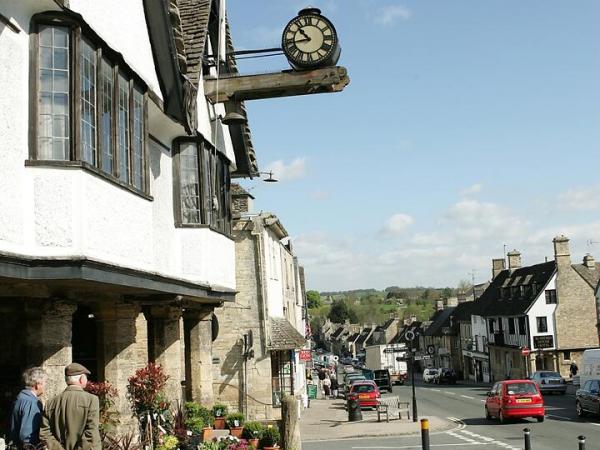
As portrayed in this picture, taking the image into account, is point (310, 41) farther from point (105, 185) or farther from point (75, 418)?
point (75, 418)

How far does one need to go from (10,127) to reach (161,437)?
696 cm

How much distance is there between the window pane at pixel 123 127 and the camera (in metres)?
10.2

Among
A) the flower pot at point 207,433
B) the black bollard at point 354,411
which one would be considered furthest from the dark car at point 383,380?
the flower pot at point 207,433

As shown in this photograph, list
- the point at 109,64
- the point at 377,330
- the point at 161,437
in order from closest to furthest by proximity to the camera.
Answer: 1. the point at 109,64
2. the point at 161,437
3. the point at 377,330

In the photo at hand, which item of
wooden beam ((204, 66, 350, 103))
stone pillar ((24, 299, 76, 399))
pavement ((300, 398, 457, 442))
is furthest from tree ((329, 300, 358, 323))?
stone pillar ((24, 299, 76, 399))

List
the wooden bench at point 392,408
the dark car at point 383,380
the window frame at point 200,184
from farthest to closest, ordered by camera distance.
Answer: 1. the dark car at point 383,380
2. the wooden bench at point 392,408
3. the window frame at point 200,184

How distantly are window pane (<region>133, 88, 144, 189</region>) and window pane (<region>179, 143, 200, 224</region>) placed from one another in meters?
3.08

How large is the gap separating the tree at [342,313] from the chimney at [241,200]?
154 m

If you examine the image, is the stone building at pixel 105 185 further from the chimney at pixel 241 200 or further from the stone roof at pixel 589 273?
the stone roof at pixel 589 273

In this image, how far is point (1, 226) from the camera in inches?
294

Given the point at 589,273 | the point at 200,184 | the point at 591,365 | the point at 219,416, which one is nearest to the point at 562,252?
the point at 589,273

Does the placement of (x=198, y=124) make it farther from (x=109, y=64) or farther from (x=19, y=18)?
(x=19, y=18)

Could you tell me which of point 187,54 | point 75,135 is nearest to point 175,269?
point 187,54

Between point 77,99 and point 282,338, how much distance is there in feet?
65.1
